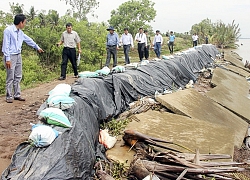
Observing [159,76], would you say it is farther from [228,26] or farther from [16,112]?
[228,26]

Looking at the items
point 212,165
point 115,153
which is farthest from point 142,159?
point 212,165

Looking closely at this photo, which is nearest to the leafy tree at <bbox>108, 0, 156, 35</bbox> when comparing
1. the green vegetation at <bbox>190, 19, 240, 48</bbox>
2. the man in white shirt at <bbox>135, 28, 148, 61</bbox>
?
the green vegetation at <bbox>190, 19, 240, 48</bbox>

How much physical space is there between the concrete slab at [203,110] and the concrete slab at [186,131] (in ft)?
1.11

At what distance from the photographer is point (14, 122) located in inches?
171

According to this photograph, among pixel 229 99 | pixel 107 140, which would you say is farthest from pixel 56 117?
pixel 229 99

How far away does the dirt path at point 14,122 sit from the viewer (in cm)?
332

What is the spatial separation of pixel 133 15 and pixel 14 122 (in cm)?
2995

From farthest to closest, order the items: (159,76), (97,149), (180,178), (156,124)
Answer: (159,76) < (156,124) < (97,149) < (180,178)

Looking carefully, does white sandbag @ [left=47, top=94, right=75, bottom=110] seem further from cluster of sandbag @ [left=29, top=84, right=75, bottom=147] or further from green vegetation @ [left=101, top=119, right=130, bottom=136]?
green vegetation @ [left=101, top=119, right=130, bottom=136]

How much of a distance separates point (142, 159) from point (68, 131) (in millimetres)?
883

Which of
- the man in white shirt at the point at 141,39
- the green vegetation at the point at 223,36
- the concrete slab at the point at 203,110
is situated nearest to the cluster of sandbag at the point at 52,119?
the concrete slab at the point at 203,110

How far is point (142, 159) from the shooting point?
9.68 feet

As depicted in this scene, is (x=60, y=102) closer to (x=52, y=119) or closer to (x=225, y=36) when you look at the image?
(x=52, y=119)

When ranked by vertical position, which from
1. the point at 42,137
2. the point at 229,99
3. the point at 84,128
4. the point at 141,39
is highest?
the point at 141,39
